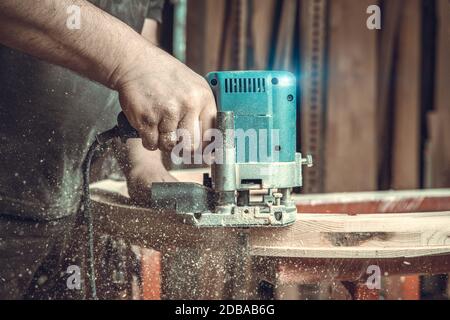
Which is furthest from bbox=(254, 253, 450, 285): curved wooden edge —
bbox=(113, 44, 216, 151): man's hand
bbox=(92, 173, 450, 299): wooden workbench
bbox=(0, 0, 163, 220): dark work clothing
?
bbox=(0, 0, 163, 220): dark work clothing

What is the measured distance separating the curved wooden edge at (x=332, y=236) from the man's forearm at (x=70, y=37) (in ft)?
1.14

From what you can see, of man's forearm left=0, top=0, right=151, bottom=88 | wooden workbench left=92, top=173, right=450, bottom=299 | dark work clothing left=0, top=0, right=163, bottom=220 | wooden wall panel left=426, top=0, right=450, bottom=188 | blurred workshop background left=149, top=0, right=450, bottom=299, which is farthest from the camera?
wooden wall panel left=426, top=0, right=450, bottom=188

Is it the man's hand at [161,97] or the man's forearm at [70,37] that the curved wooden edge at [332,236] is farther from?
the man's forearm at [70,37]

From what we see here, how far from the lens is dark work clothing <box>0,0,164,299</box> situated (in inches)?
65.3

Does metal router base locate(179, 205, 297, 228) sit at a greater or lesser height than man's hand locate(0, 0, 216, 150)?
lesser

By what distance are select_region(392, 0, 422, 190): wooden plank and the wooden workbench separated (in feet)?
6.82

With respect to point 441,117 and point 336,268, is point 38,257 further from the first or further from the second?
point 441,117

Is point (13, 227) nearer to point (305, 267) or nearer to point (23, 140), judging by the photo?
point (23, 140)

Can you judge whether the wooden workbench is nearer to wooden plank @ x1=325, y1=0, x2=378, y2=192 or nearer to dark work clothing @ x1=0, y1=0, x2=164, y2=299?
dark work clothing @ x1=0, y1=0, x2=164, y2=299

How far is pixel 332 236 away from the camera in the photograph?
1401 mm

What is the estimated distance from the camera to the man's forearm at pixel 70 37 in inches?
50.1

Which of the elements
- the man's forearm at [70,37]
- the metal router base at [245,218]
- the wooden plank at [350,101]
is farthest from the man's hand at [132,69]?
the wooden plank at [350,101]

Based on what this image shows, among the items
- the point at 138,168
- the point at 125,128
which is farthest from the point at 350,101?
the point at 125,128
